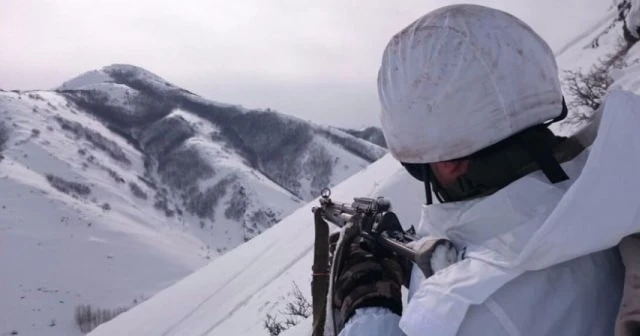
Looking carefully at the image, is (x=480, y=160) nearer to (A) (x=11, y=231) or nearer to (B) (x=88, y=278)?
(B) (x=88, y=278)

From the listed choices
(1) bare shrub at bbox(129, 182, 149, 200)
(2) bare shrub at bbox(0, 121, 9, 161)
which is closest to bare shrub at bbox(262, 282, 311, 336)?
(1) bare shrub at bbox(129, 182, 149, 200)

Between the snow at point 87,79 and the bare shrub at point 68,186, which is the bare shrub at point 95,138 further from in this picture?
the snow at point 87,79

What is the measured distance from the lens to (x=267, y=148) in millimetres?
108250

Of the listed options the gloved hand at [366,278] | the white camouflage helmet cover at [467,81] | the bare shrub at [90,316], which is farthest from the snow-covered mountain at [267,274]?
the bare shrub at [90,316]

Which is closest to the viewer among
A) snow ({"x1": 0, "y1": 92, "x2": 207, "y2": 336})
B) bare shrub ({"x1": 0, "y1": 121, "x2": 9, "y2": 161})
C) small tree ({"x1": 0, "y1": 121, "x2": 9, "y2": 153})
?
snow ({"x1": 0, "y1": 92, "x2": 207, "y2": 336})

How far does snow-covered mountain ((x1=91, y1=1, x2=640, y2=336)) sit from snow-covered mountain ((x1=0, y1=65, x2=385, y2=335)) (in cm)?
3664

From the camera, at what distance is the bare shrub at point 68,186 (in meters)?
69.6

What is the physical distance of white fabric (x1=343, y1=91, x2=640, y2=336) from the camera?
3.16 feet

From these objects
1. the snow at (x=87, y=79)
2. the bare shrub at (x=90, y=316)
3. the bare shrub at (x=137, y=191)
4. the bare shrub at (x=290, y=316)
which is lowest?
the bare shrub at (x=137, y=191)

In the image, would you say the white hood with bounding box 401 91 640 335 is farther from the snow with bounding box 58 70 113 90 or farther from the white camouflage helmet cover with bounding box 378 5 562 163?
the snow with bounding box 58 70 113 90

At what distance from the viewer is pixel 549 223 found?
0.97 meters

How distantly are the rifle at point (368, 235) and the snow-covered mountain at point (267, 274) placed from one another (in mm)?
2612

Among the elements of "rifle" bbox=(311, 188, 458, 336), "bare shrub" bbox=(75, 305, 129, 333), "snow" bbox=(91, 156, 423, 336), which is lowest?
"bare shrub" bbox=(75, 305, 129, 333)

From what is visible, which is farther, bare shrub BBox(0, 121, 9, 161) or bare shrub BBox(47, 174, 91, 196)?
bare shrub BBox(0, 121, 9, 161)
